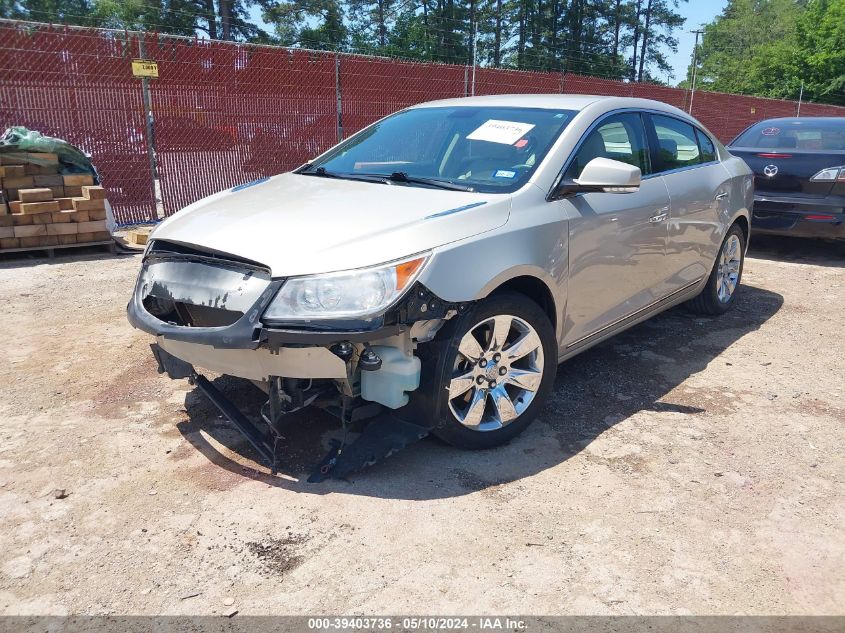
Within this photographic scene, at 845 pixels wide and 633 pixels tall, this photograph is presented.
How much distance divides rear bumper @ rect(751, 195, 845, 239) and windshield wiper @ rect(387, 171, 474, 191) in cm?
549

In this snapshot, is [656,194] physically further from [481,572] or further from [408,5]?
[408,5]

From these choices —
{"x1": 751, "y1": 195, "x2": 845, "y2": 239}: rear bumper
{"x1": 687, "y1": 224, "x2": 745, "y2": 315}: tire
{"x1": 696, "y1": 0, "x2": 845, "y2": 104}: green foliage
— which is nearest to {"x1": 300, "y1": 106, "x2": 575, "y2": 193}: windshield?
{"x1": 687, "y1": 224, "x2": 745, "y2": 315}: tire

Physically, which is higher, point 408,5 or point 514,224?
point 408,5

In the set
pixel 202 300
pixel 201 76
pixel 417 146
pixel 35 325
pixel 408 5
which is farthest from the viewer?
pixel 408 5

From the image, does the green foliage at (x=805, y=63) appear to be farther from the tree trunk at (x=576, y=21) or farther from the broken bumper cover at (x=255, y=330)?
the broken bumper cover at (x=255, y=330)

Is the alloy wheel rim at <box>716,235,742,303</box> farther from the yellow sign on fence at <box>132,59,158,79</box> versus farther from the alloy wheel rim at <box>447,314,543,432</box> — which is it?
the yellow sign on fence at <box>132,59,158,79</box>

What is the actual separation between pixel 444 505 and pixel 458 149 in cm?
201

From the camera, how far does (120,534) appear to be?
9.06 feet

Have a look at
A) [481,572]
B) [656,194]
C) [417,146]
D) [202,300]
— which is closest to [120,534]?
[202,300]

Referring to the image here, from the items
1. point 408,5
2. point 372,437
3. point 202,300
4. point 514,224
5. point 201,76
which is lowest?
point 372,437

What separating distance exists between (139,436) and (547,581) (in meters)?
2.22

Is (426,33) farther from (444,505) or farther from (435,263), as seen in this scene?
(444,505)

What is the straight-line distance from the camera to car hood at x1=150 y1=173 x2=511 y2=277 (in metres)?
2.88

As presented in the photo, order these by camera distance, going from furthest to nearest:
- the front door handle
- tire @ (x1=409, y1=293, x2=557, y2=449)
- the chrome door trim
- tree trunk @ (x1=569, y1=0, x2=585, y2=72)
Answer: tree trunk @ (x1=569, y1=0, x2=585, y2=72)
the front door handle
the chrome door trim
tire @ (x1=409, y1=293, x2=557, y2=449)
